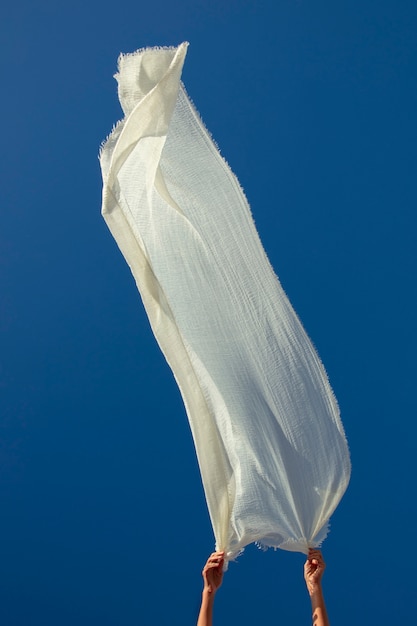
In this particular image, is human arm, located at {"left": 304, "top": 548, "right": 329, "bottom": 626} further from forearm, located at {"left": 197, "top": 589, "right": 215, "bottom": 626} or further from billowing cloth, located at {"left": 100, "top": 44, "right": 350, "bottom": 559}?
forearm, located at {"left": 197, "top": 589, "right": 215, "bottom": 626}

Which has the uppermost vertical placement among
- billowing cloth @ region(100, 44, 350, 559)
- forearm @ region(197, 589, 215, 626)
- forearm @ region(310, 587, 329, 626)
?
billowing cloth @ region(100, 44, 350, 559)

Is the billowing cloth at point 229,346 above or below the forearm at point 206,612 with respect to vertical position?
above

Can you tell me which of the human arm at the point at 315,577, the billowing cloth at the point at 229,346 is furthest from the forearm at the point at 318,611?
the billowing cloth at the point at 229,346

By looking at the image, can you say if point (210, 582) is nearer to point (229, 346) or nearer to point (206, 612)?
point (206, 612)

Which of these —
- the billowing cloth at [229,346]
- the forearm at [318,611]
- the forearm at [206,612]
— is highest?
the billowing cloth at [229,346]

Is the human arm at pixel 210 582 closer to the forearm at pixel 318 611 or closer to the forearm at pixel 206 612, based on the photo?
the forearm at pixel 206 612

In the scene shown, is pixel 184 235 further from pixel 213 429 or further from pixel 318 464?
pixel 318 464

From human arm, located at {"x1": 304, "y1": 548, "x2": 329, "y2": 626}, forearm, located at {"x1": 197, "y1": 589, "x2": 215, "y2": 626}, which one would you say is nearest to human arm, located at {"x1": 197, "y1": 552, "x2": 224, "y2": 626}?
forearm, located at {"x1": 197, "y1": 589, "x2": 215, "y2": 626}
